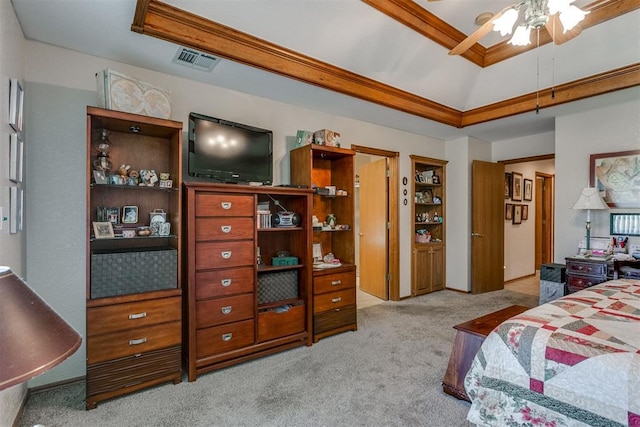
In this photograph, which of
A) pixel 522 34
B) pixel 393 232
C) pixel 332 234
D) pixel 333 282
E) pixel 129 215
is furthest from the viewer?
pixel 393 232

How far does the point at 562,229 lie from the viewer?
161 inches

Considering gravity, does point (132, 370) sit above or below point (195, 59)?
below

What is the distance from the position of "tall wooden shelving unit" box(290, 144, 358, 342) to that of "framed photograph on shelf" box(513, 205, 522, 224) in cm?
411

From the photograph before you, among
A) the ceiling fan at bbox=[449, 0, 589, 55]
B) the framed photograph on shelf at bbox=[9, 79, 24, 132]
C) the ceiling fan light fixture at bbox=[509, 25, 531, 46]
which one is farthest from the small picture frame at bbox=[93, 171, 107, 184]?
the ceiling fan light fixture at bbox=[509, 25, 531, 46]

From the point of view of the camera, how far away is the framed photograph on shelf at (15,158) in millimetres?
1874

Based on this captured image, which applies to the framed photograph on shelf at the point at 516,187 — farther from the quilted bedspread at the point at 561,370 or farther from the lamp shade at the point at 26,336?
the lamp shade at the point at 26,336

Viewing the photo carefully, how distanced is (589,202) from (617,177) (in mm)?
451

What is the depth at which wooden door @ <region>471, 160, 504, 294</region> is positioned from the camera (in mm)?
5027

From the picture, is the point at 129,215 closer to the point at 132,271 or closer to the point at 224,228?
the point at 132,271

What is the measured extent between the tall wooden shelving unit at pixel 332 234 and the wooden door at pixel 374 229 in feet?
3.99

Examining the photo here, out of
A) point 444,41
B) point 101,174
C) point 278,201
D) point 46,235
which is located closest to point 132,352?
point 46,235

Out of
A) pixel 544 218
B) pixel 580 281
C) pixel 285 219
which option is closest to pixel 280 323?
pixel 285 219

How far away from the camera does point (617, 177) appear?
11.9 ft

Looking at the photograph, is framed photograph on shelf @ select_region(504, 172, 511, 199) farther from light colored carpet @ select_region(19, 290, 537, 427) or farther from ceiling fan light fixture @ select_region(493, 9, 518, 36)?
ceiling fan light fixture @ select_region(493, 9, 518, 36)
